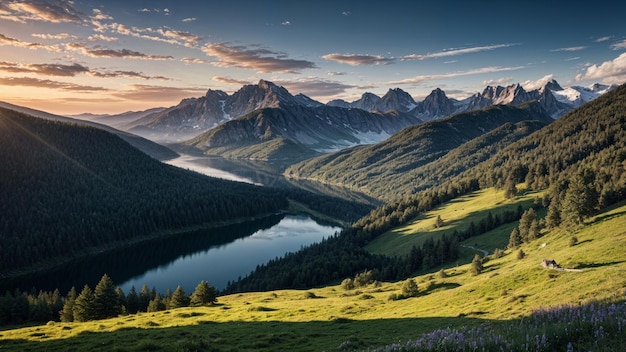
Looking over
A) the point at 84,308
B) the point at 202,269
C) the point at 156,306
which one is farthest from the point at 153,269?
the point at 156,306

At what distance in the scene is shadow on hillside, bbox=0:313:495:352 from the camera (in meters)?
30.3

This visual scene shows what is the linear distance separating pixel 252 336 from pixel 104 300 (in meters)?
60.5

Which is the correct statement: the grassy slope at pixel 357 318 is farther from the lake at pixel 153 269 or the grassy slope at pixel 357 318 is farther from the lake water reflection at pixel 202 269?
the lake at pixel 153 269

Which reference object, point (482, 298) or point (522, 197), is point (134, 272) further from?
point (522, 197)

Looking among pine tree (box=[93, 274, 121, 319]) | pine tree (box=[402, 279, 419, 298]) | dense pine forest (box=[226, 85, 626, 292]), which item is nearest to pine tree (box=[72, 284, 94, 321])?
pine tree (box=[93, 274, 121, 319])

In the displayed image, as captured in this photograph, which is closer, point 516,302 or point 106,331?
point 516,302

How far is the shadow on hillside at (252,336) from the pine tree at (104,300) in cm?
3836

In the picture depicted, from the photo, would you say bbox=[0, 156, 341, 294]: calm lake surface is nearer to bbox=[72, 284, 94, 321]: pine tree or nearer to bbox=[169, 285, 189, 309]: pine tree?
bbox=[72, 284, 94, 321]: pine tree

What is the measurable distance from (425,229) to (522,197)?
42.3m

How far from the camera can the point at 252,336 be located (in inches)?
1425

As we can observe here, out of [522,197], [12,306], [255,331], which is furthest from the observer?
[522,197]

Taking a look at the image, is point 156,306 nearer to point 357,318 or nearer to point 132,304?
point 132,304

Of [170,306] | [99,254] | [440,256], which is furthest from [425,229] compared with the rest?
[99,254]

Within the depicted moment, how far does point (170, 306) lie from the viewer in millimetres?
76500
